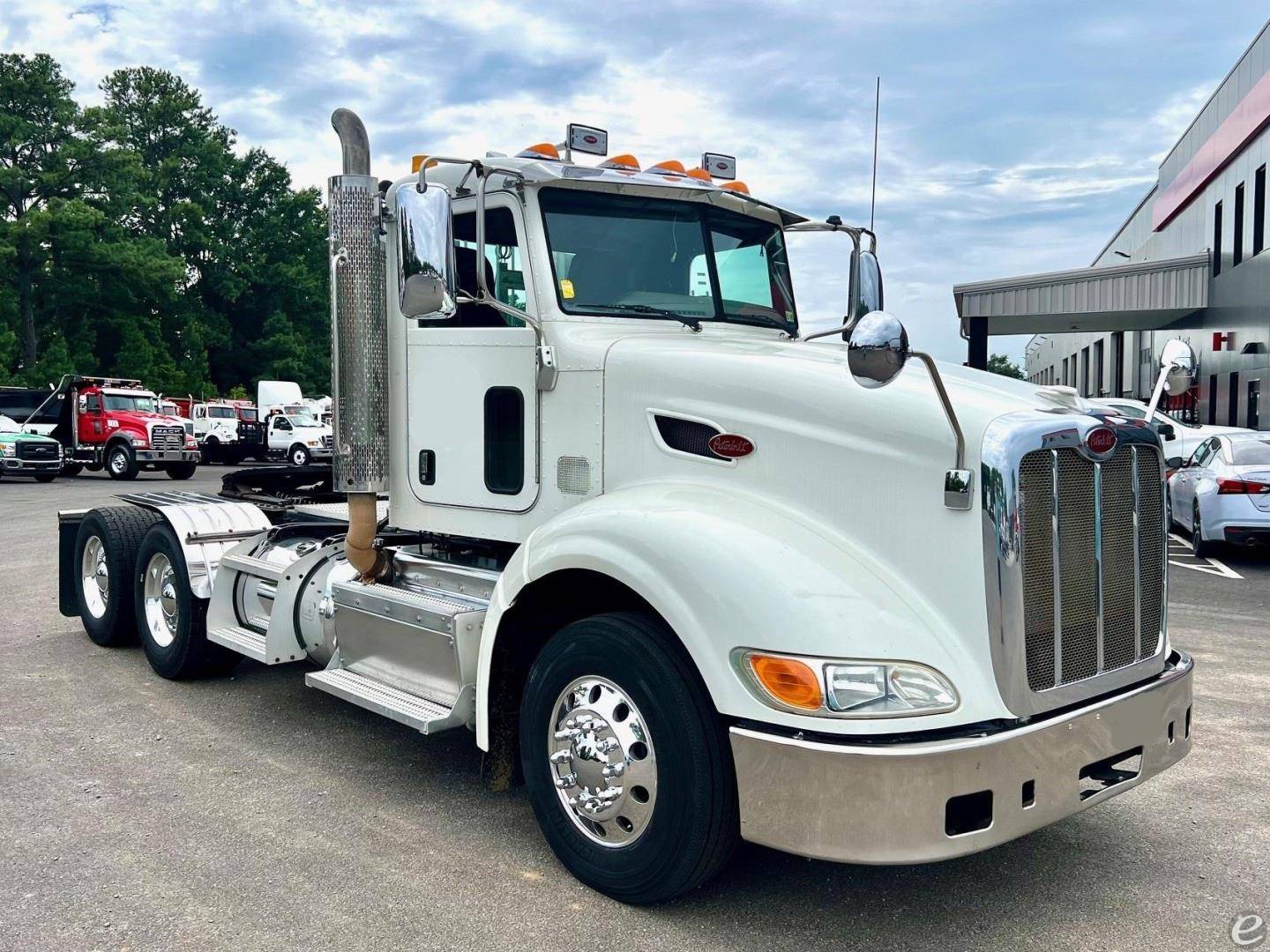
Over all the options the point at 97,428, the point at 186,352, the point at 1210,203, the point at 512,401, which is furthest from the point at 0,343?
the point at 512,401

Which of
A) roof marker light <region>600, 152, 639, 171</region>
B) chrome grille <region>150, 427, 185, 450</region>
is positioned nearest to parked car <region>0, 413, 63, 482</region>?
chrome grille <region>150, 427, 185, 450</region>

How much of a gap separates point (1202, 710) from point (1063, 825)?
2.15 m

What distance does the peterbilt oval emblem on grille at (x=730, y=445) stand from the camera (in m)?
3.59

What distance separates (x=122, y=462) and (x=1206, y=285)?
27.5 m

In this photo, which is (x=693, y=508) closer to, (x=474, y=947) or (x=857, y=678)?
(x=857, y=678)

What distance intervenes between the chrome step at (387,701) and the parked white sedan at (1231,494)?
342 inches

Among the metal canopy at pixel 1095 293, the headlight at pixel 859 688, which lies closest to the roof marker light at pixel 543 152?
the headlight at pixel 859 688

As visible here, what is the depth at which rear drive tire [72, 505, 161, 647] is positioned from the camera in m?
6.85

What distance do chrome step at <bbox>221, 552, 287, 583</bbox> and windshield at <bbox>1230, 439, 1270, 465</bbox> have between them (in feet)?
33.4

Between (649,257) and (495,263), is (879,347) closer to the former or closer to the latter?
(649,257)

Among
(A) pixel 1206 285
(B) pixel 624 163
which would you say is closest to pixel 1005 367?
(A) pixel 1206 285

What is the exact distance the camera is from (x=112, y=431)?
26375 millimetres

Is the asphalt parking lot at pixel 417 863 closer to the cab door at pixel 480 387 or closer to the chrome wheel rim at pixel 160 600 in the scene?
the chrome wheel rim at pixel 160 600

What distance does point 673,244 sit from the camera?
14.8 ft
